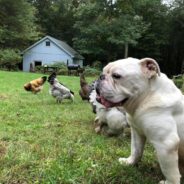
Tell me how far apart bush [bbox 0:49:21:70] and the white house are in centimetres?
238

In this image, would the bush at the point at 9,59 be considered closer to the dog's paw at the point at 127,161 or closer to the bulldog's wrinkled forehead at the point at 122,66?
the dog's paw at the point at 127,161

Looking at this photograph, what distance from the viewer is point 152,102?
3.07 metres

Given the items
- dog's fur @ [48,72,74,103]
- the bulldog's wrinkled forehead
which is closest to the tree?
dog's fur @ [48,72,74,103]

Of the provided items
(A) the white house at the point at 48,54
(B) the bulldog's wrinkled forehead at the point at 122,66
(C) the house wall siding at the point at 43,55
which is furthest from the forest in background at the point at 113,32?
(B) the bulldog's wrinkled forehead at the point at 122,66

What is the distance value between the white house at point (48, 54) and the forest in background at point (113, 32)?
2.69 feet

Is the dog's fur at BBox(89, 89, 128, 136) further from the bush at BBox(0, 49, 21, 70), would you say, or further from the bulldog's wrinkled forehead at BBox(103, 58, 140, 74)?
the bush at BBox(0, 49, 21, 70)

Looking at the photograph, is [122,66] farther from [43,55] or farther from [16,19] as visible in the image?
[43,55]

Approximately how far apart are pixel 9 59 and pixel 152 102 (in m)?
32.1

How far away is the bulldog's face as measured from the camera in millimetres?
3049

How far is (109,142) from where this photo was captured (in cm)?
480

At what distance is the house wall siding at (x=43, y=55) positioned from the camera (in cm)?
3859

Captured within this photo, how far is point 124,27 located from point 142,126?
3184cm

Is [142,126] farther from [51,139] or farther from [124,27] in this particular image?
[124,27]

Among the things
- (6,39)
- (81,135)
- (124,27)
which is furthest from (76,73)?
(81,135)
